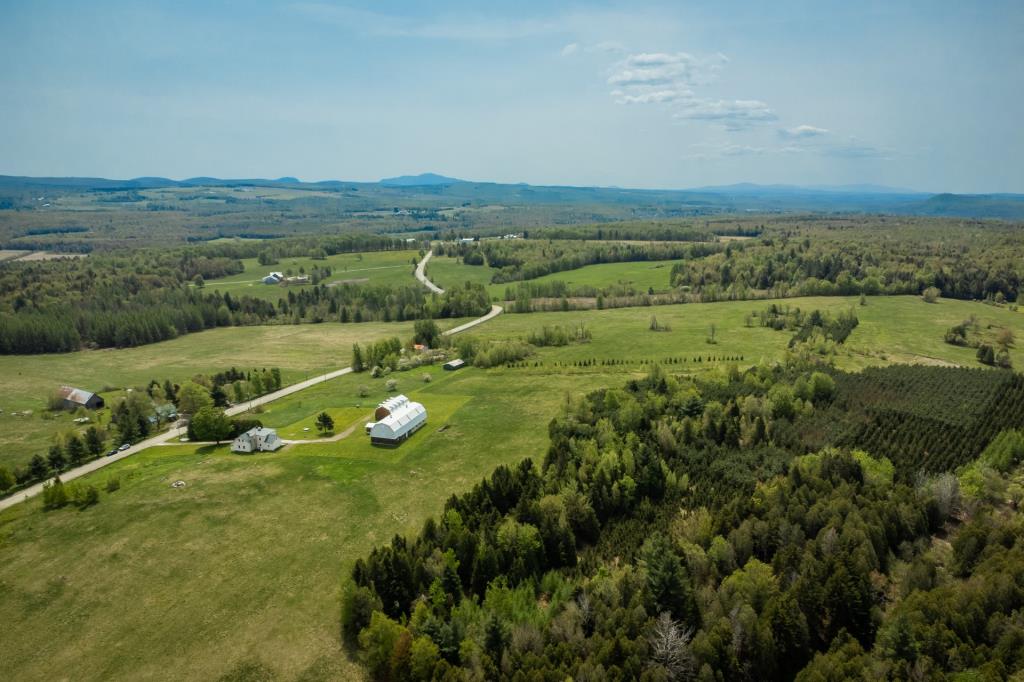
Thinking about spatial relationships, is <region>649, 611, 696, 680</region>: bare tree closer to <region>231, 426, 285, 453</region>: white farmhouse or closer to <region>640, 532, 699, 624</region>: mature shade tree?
<region>640, 532, 699, 624</region>: mature shade tree

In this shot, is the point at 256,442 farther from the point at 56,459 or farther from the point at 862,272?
the point at 862,272

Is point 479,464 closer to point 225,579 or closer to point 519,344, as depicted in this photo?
point 225,579

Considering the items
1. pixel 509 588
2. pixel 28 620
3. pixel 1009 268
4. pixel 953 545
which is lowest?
pixel 28 620

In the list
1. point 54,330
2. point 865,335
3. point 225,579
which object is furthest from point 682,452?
point 54,330

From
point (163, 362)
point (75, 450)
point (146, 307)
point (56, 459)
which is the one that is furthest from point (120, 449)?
point (146, 307)

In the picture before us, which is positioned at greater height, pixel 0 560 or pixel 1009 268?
pixel 1009 268

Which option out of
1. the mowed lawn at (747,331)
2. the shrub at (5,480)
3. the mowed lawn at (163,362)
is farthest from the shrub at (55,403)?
the mowed lawn at (747,331)
